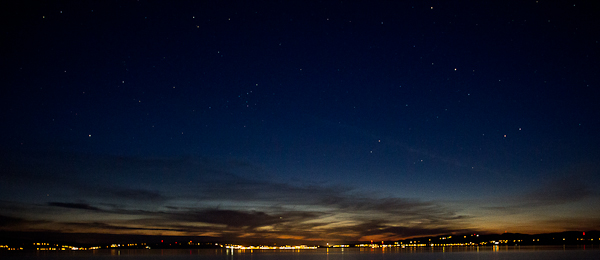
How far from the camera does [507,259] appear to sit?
79.1 metres

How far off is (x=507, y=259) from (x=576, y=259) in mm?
12343

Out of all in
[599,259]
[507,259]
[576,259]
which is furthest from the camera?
[507,259]

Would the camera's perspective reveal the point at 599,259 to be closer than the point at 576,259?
Yes

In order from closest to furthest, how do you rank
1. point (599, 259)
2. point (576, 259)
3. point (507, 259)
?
point (599, 259) < point (576, 259) < point (507, 259)

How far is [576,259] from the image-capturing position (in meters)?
68.6

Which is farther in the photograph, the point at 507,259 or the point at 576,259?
the point at 507,259

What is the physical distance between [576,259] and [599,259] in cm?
471

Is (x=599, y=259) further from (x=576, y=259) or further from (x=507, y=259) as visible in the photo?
(x=507, y=259)

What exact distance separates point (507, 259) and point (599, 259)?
16821 millimetres

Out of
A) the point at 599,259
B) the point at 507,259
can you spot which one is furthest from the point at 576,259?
the point at 507,259
